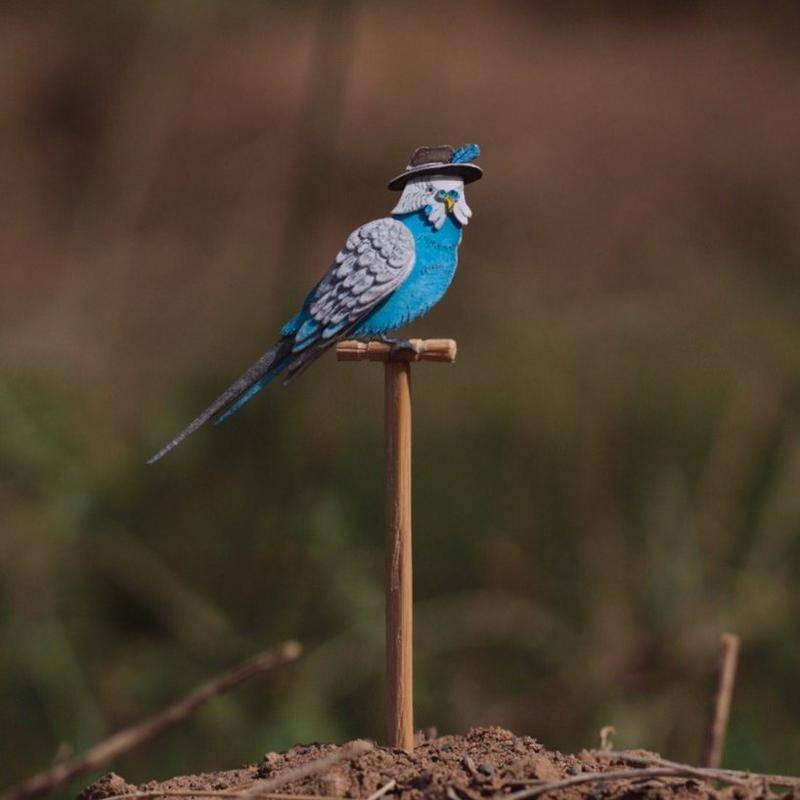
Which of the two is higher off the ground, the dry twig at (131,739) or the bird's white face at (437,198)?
the bird's white face at (437,198)

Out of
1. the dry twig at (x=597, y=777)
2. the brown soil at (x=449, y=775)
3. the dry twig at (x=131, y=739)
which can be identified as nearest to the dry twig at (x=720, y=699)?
the brown soil at (x=449, y=775)

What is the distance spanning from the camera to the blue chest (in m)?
1.04

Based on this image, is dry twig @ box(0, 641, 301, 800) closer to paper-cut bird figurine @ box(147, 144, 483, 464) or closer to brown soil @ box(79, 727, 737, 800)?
brown soil @ box(79, 727, 737, 800)

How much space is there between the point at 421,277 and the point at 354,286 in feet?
0.19

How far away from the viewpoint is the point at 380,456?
2.61m

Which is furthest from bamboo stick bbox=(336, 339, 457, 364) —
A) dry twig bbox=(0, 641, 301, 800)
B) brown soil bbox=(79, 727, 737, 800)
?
dry twig bbox=(0, 641, 301, 800)

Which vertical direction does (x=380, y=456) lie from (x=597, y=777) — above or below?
above

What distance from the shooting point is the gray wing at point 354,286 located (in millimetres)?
1006

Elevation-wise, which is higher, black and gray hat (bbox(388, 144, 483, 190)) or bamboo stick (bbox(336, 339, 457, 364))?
black and gray hat (bbox(388, 144, 483, 190))

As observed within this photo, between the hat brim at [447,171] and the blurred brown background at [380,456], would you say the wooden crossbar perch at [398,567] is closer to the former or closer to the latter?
the hat brim at [447,171]

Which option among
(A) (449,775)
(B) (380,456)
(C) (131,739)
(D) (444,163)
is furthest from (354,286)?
(B) (380,456)

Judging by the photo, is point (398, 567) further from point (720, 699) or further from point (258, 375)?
point (720, 699)

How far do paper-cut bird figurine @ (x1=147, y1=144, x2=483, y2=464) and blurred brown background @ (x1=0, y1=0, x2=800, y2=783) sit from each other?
0.94 m

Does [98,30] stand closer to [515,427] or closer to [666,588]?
[515,427]
